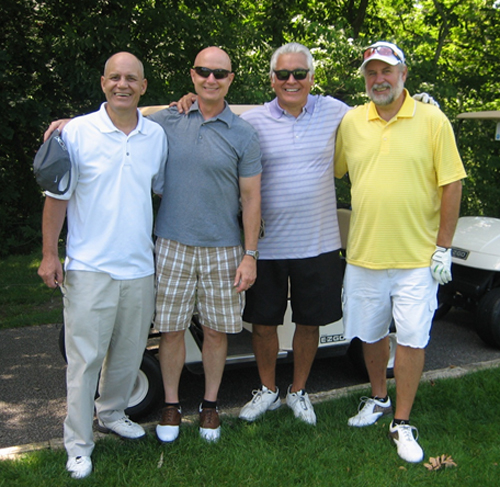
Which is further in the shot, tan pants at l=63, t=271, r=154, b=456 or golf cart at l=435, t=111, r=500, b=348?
golf cart at l=435, t=111, r=500, b=348

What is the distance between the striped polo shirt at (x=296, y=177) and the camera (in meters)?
3.39

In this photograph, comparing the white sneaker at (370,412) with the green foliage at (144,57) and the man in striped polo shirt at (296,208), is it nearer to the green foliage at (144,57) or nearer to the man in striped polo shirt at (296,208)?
the man in striped polo shirt at (296,208)

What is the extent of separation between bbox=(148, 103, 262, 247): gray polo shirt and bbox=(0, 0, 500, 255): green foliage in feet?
13.3

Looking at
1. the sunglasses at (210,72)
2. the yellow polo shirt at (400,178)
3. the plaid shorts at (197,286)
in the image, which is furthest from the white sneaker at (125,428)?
the sunglasses at (210,72)

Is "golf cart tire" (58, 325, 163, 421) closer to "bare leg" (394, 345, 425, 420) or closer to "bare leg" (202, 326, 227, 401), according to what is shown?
"bare leg" (202, 326, 227, 401)

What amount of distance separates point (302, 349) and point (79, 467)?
1.43 m

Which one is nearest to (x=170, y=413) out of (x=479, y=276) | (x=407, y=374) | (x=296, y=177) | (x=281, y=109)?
(x=407, y=374)

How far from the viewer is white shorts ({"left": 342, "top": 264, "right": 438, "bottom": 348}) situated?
3.27 meters

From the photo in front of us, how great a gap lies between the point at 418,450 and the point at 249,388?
4.82 feet

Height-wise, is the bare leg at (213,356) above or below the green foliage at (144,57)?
below

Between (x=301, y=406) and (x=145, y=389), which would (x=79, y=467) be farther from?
(x=301, y=406)

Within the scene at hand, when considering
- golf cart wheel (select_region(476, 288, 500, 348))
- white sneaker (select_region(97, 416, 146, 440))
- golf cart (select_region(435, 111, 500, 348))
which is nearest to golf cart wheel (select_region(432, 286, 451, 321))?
golf cart (select_region(435, 111, 500, 348))

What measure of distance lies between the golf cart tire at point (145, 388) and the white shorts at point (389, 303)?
116 cm

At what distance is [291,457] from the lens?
3.18 m
